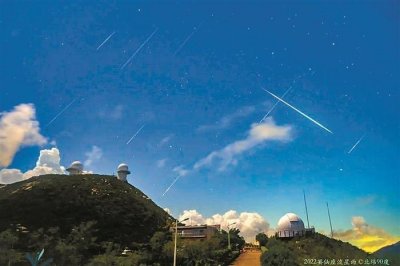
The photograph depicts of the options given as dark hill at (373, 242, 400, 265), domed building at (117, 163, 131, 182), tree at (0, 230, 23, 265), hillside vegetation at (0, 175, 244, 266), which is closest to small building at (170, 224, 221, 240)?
hillside vegetation at (0, 175, 244, 266)

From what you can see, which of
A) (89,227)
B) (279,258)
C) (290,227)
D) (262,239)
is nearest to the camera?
(279,258)

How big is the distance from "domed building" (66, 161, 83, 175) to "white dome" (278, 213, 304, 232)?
168ft

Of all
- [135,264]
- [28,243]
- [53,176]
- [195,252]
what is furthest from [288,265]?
[53,176]

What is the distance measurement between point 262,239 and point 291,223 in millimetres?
11335

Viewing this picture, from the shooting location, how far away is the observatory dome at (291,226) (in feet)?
242

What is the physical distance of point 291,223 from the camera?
7494cm

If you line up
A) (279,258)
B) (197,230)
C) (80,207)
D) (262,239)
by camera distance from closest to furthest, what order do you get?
1. (279,258)
2. (80,207)
3. (262,239)
4. (197,230)

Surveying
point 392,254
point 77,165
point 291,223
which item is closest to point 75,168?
point 77,165

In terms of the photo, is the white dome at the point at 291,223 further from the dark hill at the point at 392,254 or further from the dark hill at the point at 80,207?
the dark hill at the point at 392,254

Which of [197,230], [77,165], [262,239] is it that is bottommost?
[262,239]

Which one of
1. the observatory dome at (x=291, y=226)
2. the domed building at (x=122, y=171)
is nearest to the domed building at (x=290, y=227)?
the observatory dome at (x=291, y=226)

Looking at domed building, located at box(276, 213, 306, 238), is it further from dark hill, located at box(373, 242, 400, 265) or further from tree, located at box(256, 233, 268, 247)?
dark hill, located at box(373, 242, 400, 265)

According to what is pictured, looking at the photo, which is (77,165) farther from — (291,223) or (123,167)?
(291,223)

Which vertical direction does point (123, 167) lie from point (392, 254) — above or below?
above
